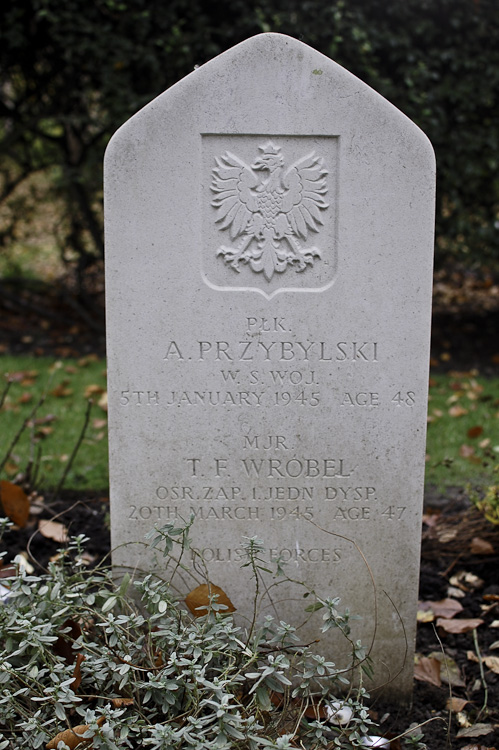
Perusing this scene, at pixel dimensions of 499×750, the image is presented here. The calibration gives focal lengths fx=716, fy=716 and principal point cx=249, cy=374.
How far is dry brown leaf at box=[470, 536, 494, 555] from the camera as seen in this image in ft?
11.5

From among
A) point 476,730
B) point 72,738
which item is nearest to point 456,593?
point 476,730

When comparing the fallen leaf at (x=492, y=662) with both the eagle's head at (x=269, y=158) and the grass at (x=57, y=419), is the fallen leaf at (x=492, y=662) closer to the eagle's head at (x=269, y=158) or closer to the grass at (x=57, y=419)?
the eagle's head at (x=269, y=158)

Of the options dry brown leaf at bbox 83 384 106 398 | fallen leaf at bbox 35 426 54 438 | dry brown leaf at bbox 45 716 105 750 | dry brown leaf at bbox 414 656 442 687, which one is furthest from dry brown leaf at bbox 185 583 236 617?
dry brown leaf at bbox 83 384 106 398

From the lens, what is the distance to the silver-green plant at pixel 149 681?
2006mm

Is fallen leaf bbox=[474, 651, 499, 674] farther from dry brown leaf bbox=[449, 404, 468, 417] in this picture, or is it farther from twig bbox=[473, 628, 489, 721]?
dry brown leaf bbox=[449, 404, 468, 417]

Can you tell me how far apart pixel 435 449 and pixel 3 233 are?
540 centimetres

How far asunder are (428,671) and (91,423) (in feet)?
10.2

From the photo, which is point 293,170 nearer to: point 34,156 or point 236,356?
point 236,356

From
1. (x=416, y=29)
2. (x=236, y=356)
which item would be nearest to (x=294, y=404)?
(x=236, y=356)

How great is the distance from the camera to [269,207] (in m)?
2.56

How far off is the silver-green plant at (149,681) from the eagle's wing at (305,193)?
1.13 m

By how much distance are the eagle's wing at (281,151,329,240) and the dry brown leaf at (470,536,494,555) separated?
1879mm

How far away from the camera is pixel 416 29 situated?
5.82 m

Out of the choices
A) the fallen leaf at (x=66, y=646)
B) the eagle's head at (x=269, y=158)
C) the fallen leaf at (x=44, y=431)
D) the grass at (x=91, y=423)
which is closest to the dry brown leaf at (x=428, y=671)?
the grass at (x=91, y=423)
